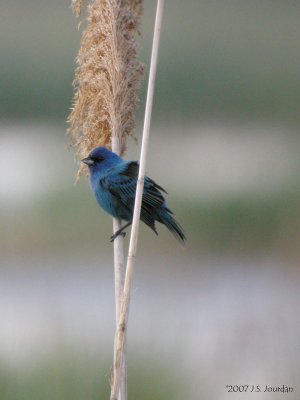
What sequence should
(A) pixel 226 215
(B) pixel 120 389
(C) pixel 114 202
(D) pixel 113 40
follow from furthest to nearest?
(A) pixel 226 215
(C) pixel 114 202
(D) pixel 113 40
(B) pixel 120 389

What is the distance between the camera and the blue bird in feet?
6.36

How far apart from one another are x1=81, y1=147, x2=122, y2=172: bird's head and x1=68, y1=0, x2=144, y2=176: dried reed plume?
0.11 feet

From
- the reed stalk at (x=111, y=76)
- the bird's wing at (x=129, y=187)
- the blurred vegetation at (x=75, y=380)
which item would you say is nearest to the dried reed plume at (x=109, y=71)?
the reed stalk at (x=111, y=76)

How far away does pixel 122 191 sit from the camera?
79.7 inches

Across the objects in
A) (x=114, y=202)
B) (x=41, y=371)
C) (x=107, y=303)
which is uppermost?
(x=114, y=202)

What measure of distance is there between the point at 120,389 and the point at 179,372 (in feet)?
3.02

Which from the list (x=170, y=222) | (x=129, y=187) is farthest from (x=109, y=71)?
(x=170, y=222)

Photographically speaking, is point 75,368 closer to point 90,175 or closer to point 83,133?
point 90,175

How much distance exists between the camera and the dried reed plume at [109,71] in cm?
177

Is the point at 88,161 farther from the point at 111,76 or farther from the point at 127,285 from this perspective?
the point at 127,285

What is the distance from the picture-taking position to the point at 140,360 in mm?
2525

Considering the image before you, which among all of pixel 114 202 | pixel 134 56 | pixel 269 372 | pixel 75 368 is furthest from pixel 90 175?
pixel 269 372

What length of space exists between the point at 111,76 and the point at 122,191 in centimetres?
37

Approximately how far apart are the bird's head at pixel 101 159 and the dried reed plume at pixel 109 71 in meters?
0.03
